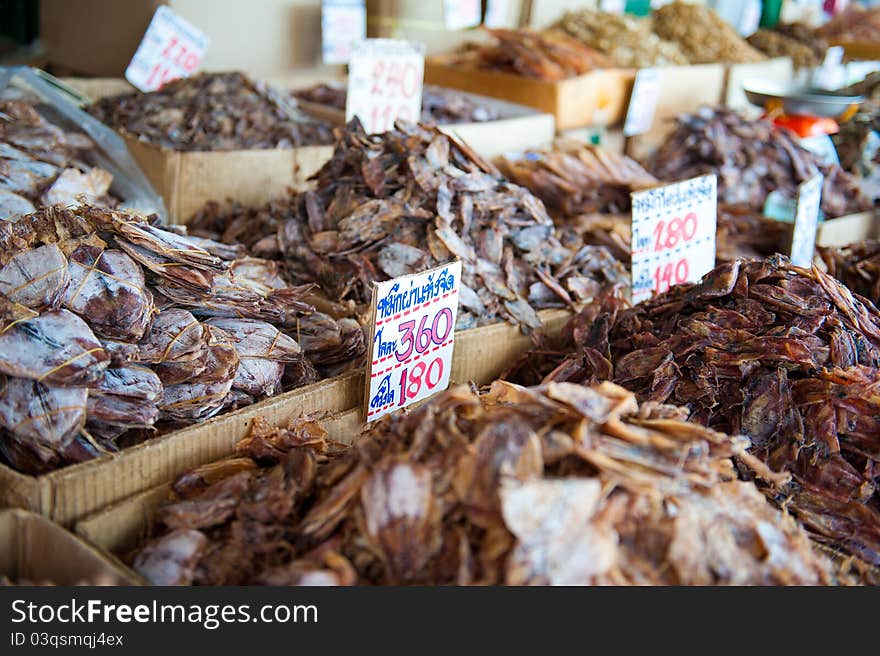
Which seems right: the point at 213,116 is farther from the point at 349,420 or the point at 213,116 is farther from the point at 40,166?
the point at 349,420

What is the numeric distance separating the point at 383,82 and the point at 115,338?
164 centimetres

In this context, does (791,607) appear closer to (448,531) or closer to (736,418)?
(448,531)

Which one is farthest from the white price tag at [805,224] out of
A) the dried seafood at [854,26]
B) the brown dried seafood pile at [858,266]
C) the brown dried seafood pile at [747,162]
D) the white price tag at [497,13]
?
the dried seafood at [854,26]

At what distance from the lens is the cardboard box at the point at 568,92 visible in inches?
151

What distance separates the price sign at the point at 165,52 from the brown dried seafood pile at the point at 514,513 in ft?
8.56

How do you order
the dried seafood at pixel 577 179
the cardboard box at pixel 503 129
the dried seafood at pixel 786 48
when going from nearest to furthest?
the dried seafood at pixel 577 179
the cardboard box at pixel 503 129
the dried seafood at pixel 786 48

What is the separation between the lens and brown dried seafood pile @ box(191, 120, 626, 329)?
220cm

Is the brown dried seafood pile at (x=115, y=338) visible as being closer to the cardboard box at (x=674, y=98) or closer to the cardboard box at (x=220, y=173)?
the cardboard box at (x=220, y=173)

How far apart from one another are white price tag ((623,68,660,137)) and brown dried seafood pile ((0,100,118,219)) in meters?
2.39

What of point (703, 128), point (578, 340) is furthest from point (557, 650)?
point (703, 128)

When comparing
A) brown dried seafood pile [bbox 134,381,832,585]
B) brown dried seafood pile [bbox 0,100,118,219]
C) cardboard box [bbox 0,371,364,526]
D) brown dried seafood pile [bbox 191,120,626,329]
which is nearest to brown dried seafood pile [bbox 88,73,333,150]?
brown dried seafood pile [bbox 0,100,118,219]

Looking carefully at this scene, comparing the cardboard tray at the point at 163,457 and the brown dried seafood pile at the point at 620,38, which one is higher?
the brown dried seafood pile at the point at 620,38

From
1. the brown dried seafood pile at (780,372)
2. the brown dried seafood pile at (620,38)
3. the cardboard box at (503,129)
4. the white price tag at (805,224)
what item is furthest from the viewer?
the brown dried seafood pile at (620,38)

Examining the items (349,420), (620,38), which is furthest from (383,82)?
(620,38)
